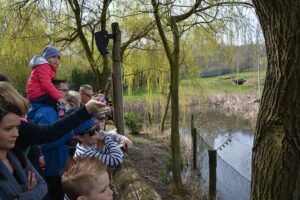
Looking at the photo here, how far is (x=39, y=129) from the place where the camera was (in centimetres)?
244

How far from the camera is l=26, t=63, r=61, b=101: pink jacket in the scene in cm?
368

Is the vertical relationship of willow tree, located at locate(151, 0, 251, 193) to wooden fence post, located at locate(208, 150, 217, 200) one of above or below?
above

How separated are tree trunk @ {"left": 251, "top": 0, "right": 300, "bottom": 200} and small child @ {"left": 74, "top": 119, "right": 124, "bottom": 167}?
108cm

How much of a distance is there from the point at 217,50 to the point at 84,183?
10402 millimetres

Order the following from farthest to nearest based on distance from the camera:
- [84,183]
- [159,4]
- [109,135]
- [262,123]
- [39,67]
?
[159,4] < [39,67] < [109,135] < [262,123] < [84,183]

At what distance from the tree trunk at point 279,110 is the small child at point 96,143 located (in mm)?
1080

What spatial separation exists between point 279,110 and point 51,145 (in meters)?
1.76

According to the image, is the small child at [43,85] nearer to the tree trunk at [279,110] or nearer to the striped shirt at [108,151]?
the striped shirt at [108,151]

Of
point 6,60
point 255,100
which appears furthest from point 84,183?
point 255,100

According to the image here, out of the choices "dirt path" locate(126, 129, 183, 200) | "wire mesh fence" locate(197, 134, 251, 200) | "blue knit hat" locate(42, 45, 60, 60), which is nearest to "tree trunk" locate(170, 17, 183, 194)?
"dirt path" locate(126, 129, 183, 200)

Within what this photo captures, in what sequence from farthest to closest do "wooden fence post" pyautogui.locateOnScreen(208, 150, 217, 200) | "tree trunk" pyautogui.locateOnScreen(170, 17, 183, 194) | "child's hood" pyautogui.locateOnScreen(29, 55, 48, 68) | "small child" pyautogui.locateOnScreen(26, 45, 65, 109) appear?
1. "tree trunk" pyautogui.locateOnScreen(170, 17, 183, 194)
2. "wooden fence post" pyautogui.locateOnScreen(208, 150, 217, 200)
3. "child's hood" pyautogui.locateOnScreen(29, 55, 48, 68)
4. "small child" pyautogui.locateOnScreen(26, 45, 65, 109)

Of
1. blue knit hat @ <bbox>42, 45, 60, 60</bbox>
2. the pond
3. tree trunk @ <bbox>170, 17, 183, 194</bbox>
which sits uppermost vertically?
blue knit hat @ <bbox>42, 45, 60, 60</bbox>

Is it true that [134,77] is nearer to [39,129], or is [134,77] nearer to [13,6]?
[13,6]

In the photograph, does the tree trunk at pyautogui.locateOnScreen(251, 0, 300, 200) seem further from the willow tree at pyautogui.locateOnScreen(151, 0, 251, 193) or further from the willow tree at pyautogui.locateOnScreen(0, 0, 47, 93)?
the willow tree at pyautogui.locateOnScreen(0, 0, 47, 93)
